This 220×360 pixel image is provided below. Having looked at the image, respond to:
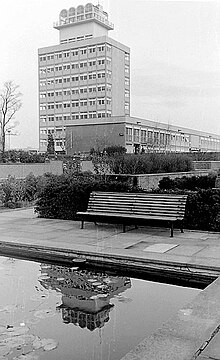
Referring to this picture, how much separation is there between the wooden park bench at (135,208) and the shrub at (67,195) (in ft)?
2.47

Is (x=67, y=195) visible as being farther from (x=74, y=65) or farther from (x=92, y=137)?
(x=74, y=65)

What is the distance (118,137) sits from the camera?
164 ft

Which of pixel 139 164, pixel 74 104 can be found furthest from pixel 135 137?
pixel 139 164

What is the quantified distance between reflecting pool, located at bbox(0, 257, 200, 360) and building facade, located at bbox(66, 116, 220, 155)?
125ft

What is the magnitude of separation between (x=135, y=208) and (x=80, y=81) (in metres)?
73.3

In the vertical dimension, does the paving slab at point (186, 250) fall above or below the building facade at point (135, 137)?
below

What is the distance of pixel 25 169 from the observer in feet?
73.9

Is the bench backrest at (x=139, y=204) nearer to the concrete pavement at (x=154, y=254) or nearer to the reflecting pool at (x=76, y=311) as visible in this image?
the concrete pavement at (x=154, y=254)

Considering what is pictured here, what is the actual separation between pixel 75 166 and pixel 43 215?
11.6 meters

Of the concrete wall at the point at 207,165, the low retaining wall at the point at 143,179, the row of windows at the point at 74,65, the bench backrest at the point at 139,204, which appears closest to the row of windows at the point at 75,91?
the row of windows at the point at 74,65

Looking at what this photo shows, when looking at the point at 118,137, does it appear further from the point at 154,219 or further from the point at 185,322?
the point at 185,322

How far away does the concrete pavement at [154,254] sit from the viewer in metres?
3.32

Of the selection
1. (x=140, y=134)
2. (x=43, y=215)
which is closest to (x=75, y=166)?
(x=43, y=215)

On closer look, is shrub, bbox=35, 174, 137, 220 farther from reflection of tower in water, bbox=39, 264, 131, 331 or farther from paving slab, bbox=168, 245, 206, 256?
reflection of tower in water, bbox=39, 264, 131, 331
